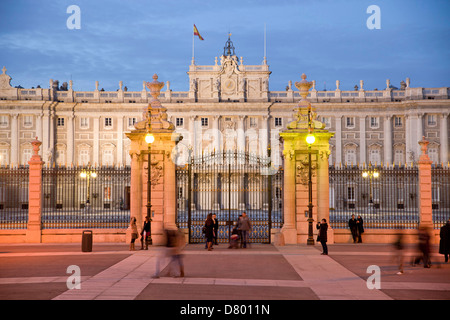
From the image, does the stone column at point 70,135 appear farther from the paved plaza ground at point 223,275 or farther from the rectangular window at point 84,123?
the paved plaza ground at point 223,275

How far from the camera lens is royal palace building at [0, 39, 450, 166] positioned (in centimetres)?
6788

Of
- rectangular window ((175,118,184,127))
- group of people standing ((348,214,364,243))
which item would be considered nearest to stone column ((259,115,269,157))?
rectangular window ((175,118,184,127))

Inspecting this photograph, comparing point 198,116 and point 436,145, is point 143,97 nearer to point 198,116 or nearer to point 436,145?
point 198,116

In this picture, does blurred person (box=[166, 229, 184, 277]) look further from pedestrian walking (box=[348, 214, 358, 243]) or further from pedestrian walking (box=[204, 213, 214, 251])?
pedestrian walking (box=[348, 214, 358, 243])

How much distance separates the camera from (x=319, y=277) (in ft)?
44.2

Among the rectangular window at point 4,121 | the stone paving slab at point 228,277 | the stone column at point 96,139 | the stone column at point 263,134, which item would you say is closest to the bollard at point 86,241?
the stone paving slab at point 228,277

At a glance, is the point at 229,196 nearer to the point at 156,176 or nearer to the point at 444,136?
the point at 156,176

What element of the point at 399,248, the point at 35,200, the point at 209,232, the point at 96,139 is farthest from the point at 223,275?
the point at 96,139

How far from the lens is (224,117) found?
69688mm

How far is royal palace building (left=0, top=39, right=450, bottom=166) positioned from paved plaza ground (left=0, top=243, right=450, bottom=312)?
163ft

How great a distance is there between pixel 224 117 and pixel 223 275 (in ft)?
186
